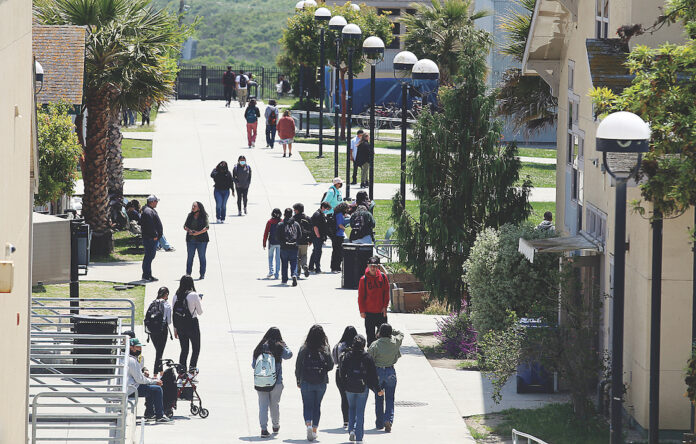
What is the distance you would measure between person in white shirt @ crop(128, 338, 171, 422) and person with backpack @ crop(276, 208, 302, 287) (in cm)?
880

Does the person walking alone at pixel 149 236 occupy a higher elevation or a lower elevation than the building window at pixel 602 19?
lower

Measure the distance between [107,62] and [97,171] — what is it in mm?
2445

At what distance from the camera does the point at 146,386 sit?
15.7 metres

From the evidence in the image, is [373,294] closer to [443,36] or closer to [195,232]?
[195,232]

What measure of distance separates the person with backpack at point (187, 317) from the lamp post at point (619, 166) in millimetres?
7763

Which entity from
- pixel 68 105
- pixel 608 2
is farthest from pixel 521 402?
pixel 68 105

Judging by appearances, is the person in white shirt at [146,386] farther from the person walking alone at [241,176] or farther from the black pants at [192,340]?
the person walking alone at [241,176]

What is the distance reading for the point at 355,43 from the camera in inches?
1737

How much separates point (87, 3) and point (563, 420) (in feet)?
51.4

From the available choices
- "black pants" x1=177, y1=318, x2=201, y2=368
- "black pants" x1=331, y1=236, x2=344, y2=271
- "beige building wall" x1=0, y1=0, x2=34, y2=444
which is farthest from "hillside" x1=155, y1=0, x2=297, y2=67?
"beige building wall" x1=0, y1=0, x2=34, y2=444

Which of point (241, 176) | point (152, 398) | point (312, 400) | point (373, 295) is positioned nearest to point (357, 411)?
point (312, 400)

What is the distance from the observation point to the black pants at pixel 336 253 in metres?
26.0

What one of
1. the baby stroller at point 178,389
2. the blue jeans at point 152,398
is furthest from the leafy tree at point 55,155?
the blue jeans at point 152,398

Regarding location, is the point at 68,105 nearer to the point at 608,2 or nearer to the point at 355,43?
the point at 608,2
